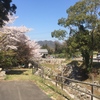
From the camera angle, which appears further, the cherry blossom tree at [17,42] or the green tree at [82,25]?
the green tree at [82,25]

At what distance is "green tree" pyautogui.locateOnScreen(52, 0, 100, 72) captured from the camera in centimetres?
3017

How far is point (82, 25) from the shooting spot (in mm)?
31484

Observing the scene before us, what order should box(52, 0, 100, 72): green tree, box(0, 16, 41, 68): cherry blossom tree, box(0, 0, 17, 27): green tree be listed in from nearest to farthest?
box(0, 0, 17, 27): green tree, box(0, 16, 41, 68): cherry blossom tree, box(52, 0, 100, 72): green tree

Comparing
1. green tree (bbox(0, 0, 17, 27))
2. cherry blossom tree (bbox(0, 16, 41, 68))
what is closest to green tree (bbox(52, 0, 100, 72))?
cherry blossom tree (bbox(0, 16, 41, 68))

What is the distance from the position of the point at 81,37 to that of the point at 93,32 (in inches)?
75.3

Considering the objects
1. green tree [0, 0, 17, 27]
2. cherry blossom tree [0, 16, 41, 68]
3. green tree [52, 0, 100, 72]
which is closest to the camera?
green tree [0, 0, 17, 27]

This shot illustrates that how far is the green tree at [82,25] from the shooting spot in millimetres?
30172

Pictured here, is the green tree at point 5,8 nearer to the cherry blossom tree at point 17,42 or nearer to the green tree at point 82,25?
the cherry blossom tree at point 17,42

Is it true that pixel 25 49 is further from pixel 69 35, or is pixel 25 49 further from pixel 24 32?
pixel 69 35

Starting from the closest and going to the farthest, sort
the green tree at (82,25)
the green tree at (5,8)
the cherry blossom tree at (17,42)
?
1. the green tree at (5,8)
2. the cherry blossom tree at (17,42)
3. the green tree at (82,25)

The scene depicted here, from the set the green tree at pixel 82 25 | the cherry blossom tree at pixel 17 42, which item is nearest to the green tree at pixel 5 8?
the cherry blossom tree at pixel 17 42

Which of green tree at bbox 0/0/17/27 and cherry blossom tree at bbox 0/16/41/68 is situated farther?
cherry blossom tree at bbox 0/16/41/68

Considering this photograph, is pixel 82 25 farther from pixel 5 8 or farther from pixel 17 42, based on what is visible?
pixel 5 8

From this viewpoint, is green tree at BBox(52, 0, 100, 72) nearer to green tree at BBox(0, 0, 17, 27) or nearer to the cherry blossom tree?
the cherry blossom tree
